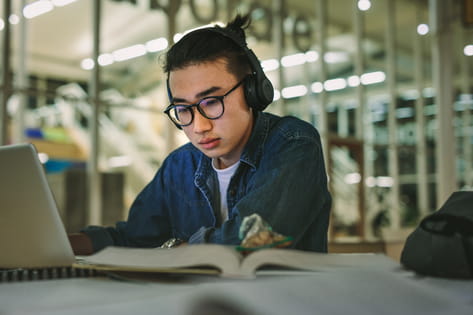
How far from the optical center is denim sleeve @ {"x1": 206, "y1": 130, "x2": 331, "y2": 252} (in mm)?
1023

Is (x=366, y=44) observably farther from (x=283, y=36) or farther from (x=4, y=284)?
(x=4, y=284)

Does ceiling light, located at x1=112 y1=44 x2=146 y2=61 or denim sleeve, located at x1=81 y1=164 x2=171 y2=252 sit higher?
ceiling light, located at x1=112 y1=44 x2=146 y2=61

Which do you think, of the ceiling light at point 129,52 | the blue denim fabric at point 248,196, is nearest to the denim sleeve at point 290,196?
the blue denim fabric at point 248,196

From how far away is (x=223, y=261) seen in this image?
67 centimetres

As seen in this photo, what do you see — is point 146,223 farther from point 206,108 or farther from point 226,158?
point 206,108

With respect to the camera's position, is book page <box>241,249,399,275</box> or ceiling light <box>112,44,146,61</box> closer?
book page <box>241,249,399,275</box>

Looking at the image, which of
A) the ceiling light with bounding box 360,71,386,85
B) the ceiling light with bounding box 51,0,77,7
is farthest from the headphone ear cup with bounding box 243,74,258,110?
the ceiling light with bounding box 360,71,386,85

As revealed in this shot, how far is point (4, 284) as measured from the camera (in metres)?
0.71

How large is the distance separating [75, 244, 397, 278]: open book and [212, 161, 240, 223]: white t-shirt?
69 cm

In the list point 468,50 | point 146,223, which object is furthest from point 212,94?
point 468,50

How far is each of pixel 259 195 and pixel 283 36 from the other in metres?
4.91

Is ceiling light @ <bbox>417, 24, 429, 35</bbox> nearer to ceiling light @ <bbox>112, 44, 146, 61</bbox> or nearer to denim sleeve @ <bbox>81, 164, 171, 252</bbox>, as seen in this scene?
ceiling light @ <bbox>112, 44, 146, 61</bbox>

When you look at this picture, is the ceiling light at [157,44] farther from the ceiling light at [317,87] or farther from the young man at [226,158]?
the young man at [226,158]

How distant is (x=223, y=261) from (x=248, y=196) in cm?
39
